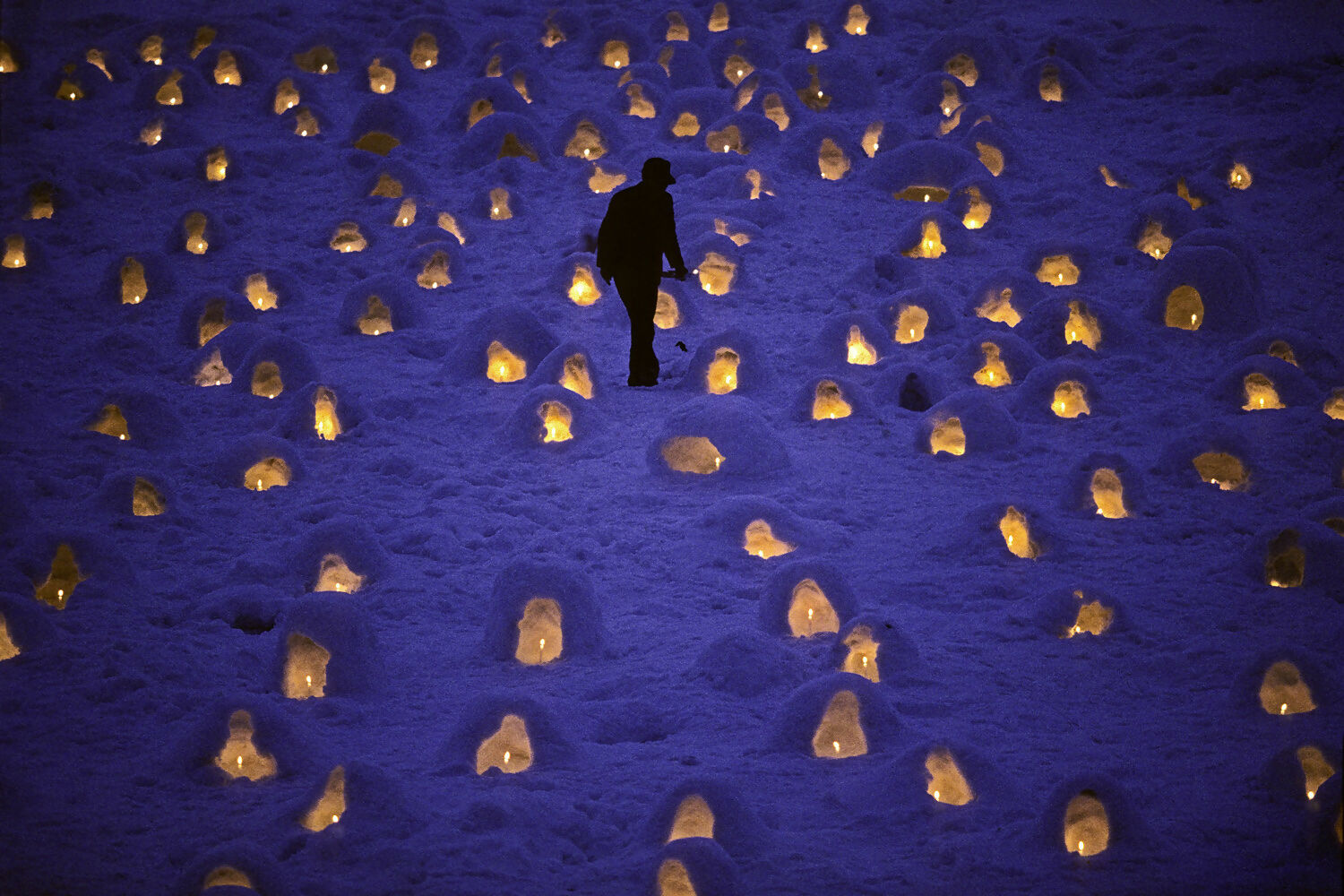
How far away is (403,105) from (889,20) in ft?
17.0

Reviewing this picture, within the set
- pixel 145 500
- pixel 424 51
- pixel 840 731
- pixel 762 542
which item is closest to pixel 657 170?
pixel 762 542

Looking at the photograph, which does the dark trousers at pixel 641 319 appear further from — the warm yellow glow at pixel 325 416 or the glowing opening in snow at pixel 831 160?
the glowing opening in snow at pixel 831 160

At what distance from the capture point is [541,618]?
18.7 feet

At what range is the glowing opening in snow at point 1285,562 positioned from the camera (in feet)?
19.4

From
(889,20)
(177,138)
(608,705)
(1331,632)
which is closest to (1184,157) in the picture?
(889,20)

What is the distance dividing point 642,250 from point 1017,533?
2.93m

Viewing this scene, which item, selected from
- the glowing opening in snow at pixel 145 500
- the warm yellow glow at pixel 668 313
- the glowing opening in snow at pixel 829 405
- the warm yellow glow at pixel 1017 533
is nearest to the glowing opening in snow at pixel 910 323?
the glowing opening in snow at pixel 829 405

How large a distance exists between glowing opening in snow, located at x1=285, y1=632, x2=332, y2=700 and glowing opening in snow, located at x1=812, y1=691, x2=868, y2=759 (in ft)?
6.79

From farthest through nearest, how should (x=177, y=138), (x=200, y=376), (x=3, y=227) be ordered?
(x=177, y=138)
(x=3, y=227)
(x=200, y=376)

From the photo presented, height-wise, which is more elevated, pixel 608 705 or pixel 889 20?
pixel 889 20

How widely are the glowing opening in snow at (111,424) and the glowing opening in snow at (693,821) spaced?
14.8 feet

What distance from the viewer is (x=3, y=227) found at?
31.9ft

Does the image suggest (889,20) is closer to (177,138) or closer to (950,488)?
(177,138)

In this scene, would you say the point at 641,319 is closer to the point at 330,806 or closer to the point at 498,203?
the point at 498,203
